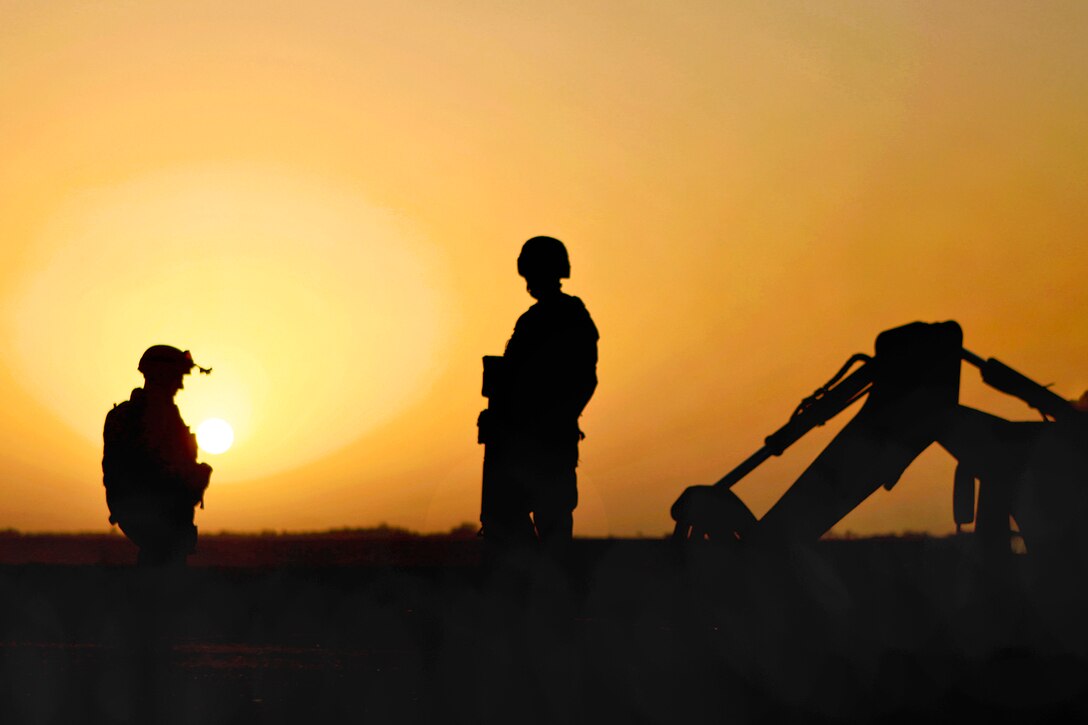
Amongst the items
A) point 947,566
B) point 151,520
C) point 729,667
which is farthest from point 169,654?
point 947,566

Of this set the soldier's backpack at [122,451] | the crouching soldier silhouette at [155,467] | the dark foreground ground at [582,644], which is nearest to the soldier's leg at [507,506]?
the dark foreground ground at [582,644]

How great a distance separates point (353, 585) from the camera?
15.6 meters

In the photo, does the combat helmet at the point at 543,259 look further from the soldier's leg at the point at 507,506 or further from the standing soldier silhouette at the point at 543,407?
the soldier's leg at the point at 507,506

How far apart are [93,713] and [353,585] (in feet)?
26.0

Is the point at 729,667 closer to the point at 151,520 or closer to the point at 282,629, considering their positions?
the point at 282,629

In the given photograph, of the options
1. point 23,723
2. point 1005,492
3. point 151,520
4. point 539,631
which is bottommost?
point 23,723

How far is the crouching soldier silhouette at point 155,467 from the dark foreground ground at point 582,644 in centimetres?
59

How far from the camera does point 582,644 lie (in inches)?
387

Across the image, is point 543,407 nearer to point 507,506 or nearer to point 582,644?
point 507,506

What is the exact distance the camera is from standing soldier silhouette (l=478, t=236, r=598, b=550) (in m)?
11.3

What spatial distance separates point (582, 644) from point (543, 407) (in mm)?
2090

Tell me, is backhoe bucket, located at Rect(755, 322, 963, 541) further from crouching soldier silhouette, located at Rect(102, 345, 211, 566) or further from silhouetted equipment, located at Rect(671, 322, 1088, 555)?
crouching soldier silhouette, located at Rect(102, 345, 211, 566)

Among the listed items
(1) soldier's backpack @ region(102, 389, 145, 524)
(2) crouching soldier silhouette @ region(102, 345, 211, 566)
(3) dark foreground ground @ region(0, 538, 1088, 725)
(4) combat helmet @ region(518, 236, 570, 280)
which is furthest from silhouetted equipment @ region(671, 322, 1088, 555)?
(1) soldier's backpack @ region(102, 389, 145, 524)

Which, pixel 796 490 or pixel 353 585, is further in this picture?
pixel 353 585
